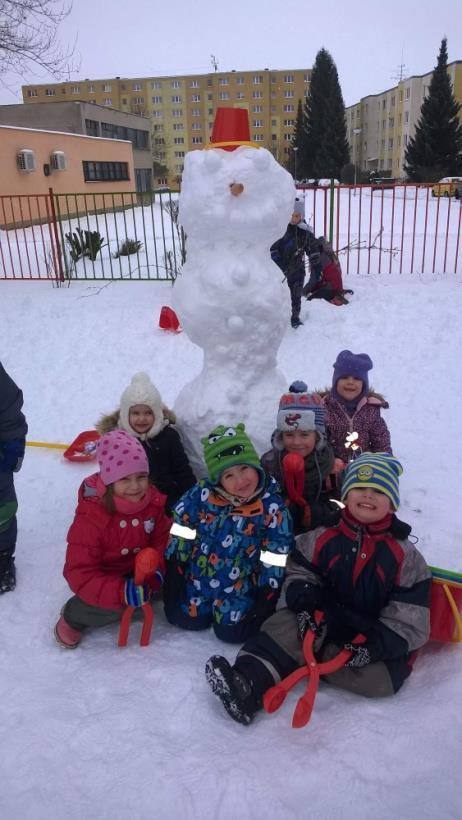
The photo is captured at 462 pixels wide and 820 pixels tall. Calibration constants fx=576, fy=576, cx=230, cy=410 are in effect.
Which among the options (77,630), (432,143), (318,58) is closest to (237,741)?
(77,630)

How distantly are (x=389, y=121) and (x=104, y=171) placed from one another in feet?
108

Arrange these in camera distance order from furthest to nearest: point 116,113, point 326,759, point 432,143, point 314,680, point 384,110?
point 384,110 → point 116,113 → point 432,143 → point 314,680 → point 326,759

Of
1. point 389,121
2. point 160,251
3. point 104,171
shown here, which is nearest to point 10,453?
point 160,251

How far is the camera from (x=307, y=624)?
2.24m

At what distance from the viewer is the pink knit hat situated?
8.09 ft

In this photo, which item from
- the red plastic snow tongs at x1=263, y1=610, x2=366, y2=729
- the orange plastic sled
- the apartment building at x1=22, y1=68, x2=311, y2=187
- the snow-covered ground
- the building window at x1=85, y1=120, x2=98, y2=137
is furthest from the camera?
the apartment building at x1=22, y1=68, x2=311, y2=187

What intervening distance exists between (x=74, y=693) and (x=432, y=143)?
30.8 m

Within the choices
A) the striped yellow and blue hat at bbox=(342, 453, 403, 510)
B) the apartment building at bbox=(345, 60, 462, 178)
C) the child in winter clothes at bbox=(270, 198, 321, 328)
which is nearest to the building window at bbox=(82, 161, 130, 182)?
the child in winter clothes at bbox=(270, 198, 321, 328)

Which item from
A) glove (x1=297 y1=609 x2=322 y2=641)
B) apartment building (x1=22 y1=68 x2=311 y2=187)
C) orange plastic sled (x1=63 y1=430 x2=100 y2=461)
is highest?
apartment building (x1=22 y1=68 x2=311 y2=187)

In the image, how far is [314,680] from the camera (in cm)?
205

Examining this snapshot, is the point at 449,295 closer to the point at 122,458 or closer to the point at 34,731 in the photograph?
the point at 122,458

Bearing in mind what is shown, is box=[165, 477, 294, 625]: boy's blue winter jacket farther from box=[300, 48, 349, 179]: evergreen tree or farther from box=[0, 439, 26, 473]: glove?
box=[300, 48, 349, 179]: evergreen tree

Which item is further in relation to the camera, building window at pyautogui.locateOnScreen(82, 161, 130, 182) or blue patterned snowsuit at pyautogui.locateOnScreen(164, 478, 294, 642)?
building window at pyautogui.locateOnScreen(82, 161, 130, 182)

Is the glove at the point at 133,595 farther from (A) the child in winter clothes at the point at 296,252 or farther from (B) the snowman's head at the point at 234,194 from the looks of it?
(A) the child in winter clothes at the point at 296,252
